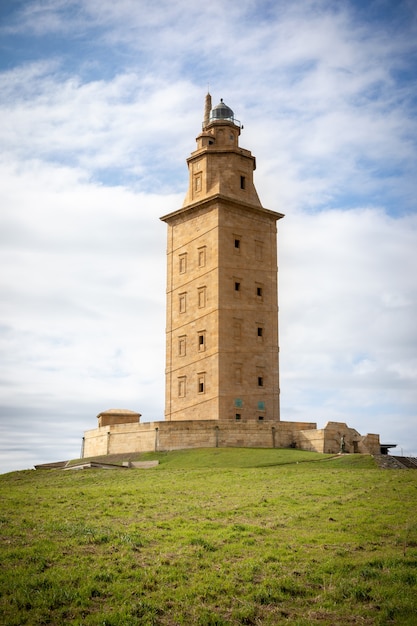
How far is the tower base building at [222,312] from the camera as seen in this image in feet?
158

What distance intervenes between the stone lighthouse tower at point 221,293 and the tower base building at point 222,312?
80mm

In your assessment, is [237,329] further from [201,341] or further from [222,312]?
[201,341]

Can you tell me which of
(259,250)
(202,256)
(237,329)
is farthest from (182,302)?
(259,250)

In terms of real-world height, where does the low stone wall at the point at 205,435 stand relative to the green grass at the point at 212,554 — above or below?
above

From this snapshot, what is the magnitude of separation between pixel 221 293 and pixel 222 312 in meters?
1.49

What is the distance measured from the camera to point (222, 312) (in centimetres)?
5166

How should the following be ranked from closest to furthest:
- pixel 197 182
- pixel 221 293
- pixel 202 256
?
pixel 221 293, pixel 202 256, pixel 197 182

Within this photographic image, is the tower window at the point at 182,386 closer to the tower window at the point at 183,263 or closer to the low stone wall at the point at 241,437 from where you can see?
the low stone wall at the point at 241,437

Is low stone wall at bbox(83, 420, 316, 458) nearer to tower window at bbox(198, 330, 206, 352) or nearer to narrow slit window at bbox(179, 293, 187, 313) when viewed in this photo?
tower window at bbox(198, 330, 206, 352)

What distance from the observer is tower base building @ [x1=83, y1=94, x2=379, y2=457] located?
48250mm

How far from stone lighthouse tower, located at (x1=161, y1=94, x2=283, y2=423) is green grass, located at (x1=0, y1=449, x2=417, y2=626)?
21.6 metres

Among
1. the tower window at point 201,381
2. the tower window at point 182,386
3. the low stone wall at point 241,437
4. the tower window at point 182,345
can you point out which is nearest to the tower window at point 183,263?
the tower window at point 182,345

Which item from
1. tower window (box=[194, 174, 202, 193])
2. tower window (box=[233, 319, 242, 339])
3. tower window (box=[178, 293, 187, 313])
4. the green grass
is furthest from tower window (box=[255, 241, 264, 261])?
the green grass

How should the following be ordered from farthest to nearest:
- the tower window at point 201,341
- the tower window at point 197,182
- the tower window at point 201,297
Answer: the tower window at point 197,182
the tower window at point 201,297
the tower window at point 201,341
